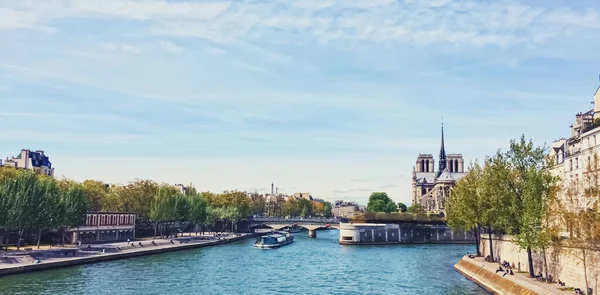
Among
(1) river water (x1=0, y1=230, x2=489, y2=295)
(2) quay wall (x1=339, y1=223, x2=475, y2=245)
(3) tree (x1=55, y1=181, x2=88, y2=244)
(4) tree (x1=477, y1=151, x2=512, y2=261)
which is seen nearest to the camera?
(4) tree (x1=477, y1=151, x2=512, y2=261)

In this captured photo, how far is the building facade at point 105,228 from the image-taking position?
99938 mm

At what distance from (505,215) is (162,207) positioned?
82.8 m

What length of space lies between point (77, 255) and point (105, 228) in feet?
99.9

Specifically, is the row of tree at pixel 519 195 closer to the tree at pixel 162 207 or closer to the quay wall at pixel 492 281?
the quay wall at pixel 492 281

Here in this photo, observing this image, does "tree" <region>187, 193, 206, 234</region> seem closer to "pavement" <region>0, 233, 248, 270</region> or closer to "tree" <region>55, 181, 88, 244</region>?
"pavement" <region>0, 233, 248, 270</region>

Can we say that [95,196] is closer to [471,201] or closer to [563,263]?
[471,201]

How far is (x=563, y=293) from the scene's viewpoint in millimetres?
43281

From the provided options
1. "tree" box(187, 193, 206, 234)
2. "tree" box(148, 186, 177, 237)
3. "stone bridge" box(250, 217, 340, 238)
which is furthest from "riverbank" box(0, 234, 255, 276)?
"stone bridge" box(250, 217, 340, 238)

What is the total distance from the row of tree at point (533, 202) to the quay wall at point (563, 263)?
0.45m

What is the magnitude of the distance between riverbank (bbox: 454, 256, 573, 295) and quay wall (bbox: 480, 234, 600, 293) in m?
1.31

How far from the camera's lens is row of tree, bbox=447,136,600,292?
38250mm

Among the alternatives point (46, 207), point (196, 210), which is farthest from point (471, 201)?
point (196, 210)

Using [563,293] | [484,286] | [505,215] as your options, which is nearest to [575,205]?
[563,293]

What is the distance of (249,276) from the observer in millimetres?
71875
